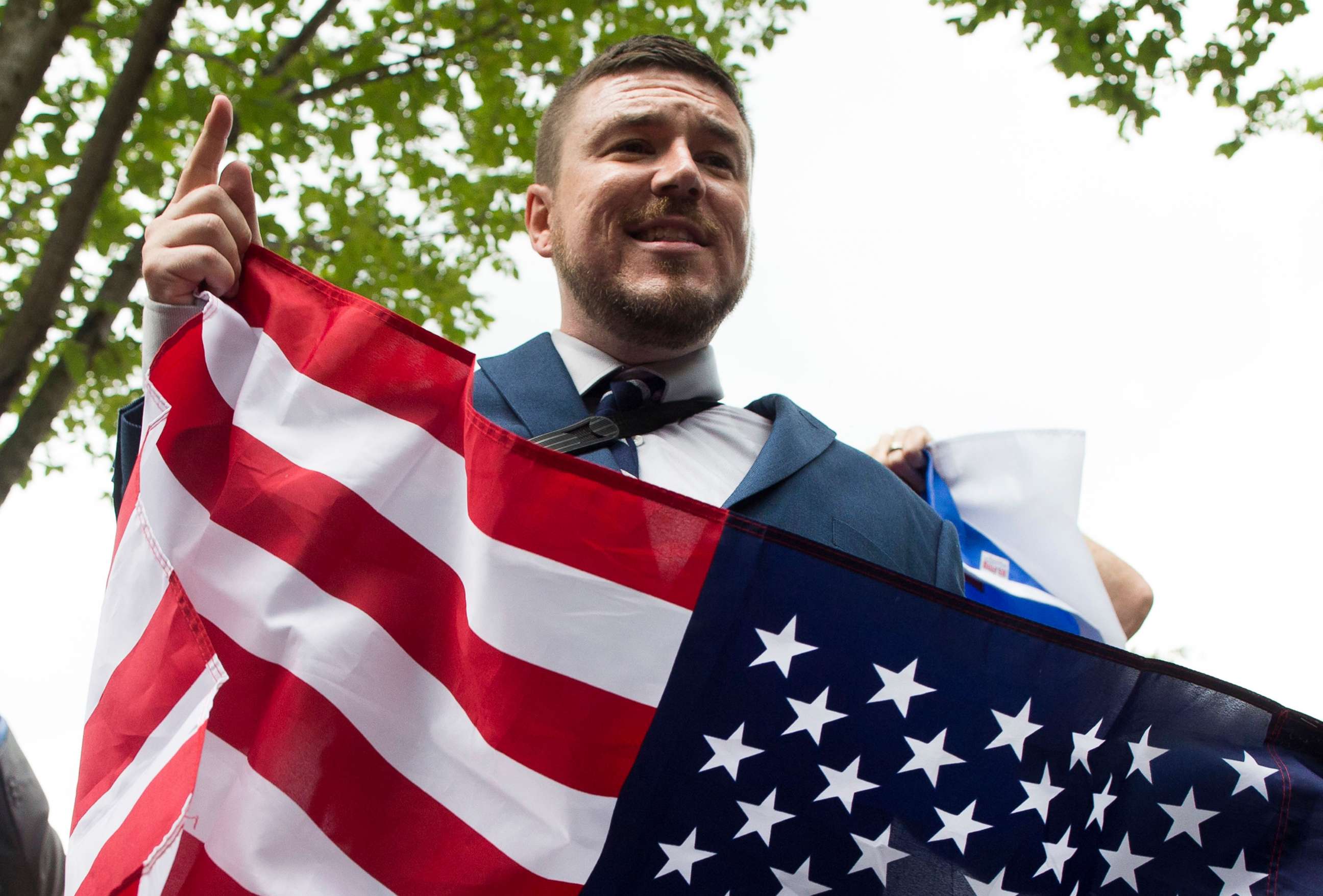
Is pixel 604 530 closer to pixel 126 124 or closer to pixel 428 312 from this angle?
pixel 126 124

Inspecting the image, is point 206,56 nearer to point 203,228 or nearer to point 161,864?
point 203,228

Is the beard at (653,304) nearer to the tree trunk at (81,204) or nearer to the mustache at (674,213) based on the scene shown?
the mustache at (674,213)

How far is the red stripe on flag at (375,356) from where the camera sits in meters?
1.71

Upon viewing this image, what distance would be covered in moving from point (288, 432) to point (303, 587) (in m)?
0.27

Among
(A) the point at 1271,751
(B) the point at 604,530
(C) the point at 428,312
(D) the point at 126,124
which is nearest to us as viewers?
(B) the point at 604,530

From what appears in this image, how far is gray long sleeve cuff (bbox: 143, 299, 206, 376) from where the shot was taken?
1.81 meters

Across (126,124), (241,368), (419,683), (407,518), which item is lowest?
(419,683)

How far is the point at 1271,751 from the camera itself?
5.46 ft

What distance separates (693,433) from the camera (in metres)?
2.11

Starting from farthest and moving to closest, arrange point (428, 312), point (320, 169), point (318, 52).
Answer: point (428, 312) → point (320, 169) → point (318, 52)

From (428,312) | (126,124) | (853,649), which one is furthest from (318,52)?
(853,649)

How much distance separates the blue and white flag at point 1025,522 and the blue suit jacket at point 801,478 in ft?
2.62

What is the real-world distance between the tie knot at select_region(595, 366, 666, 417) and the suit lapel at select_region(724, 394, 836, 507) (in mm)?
246

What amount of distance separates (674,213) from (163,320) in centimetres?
102
